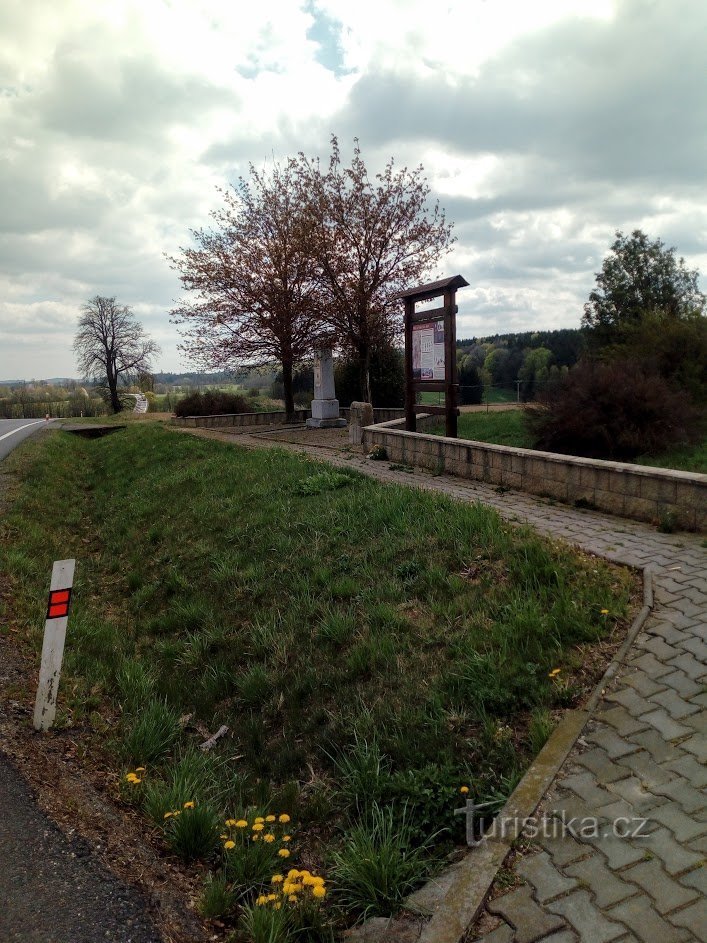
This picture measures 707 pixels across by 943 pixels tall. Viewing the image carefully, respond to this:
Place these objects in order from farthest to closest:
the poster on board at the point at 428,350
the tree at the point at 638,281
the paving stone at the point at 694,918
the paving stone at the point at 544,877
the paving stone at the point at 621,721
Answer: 1. the tree at the point at 638,281
2. the poster on board at the point at 428,350
3. the paving stone at the point at 621,721
4. the paving stone at the point at 544,877
5. the paving stone at the point at 694,918

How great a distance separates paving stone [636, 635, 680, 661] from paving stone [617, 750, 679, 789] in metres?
0.87

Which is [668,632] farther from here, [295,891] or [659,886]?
[295,891]

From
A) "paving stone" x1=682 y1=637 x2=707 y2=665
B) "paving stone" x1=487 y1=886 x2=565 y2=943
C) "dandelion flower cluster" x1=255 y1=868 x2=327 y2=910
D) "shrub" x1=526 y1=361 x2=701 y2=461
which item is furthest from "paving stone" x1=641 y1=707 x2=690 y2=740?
"shrub" x1=526 y1=361 x2=701 y2=461

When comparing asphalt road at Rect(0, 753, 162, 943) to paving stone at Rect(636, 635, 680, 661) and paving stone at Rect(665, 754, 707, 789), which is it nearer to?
paving stone at Rect(665, 754, 707, 789)

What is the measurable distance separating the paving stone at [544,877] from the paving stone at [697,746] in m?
0.92

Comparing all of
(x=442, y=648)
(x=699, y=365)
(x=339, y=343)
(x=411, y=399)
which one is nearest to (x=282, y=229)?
(x=339, y=343)

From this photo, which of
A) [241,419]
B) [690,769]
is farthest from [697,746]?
[241,419]

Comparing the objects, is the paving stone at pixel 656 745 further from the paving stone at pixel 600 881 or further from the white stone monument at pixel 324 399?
the white stone monument at pixel 324 399

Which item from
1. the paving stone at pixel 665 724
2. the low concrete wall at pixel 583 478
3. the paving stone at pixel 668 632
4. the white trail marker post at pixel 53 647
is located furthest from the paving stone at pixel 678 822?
the low concrete wall at pixel 583 478

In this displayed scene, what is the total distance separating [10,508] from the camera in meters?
9.36

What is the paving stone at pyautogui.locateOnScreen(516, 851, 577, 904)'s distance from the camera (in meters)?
2.29

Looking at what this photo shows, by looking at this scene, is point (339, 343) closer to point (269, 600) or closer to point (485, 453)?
point (485, 453)

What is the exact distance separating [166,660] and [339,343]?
53.5ft

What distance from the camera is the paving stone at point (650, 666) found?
3.46 m
